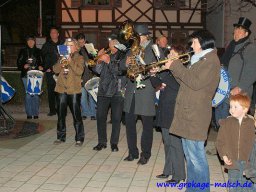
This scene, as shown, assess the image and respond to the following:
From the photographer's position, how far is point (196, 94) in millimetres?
4938

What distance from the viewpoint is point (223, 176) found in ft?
20.8

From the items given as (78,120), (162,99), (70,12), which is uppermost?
(70,12)

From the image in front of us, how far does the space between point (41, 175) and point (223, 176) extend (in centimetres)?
261

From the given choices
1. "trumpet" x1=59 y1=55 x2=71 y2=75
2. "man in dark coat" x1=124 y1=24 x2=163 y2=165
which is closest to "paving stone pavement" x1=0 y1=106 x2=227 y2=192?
"man in dark coat" x1=124 y1=24 x2=163 y2=165

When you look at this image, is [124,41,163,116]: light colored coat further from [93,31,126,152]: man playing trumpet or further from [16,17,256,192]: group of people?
[93,31,126,152]: man playing trumpet

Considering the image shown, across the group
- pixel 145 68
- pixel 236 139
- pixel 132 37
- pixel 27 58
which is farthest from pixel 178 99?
pixel 27 58

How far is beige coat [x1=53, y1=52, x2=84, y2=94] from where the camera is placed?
7.98 meters

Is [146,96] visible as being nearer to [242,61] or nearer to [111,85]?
[111,85]

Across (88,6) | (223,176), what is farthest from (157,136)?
(88,6)

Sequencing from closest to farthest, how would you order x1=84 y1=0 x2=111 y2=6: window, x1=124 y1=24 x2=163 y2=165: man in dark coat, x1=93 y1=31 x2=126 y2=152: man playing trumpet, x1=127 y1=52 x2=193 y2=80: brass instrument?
x1=127 y1=52 x2=193 y2=80: brass instrument, x1=124 y1=24 x2=163 y2=165: man in dark coat, x1=93 y1=31 x2=126 y2=152: man playing trumpet, x1=84 y1=0 x2=111 y2=6: window

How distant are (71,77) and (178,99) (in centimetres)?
336

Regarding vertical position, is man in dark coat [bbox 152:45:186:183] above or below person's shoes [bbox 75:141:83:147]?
above

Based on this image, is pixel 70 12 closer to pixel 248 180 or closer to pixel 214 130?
pixel 214 130

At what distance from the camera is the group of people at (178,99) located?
4859mm
